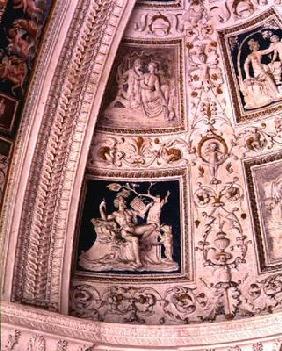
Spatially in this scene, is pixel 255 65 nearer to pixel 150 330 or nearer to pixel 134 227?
pixel 134 227

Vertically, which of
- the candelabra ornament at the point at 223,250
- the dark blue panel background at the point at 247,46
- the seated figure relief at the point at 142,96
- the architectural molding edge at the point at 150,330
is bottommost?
the architectural molding edge at the point at 150,330

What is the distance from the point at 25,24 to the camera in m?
9.23

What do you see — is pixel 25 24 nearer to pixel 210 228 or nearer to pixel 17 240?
pixel 17 240

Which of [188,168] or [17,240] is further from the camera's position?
[188,168]

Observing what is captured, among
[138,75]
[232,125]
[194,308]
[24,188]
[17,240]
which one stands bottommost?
[194,308]

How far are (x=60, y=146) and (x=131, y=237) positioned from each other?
150 cm

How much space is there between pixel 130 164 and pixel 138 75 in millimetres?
1201

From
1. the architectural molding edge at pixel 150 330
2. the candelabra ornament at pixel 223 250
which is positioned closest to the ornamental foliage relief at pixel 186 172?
the candelabra ornament at pixel 223 250

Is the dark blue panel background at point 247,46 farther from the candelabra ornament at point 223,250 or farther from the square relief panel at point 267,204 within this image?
the candelabra ornament at point 223,250

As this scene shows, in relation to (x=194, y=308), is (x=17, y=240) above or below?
above

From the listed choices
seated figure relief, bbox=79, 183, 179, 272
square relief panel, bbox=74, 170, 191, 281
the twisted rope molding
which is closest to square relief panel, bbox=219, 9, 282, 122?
square relief panel, bbox=74, 170, 191, 281

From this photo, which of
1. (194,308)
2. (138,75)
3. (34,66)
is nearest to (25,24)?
(34,66)

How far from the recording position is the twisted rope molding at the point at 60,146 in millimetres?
9391

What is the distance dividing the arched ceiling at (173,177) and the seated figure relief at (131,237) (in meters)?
0.01
